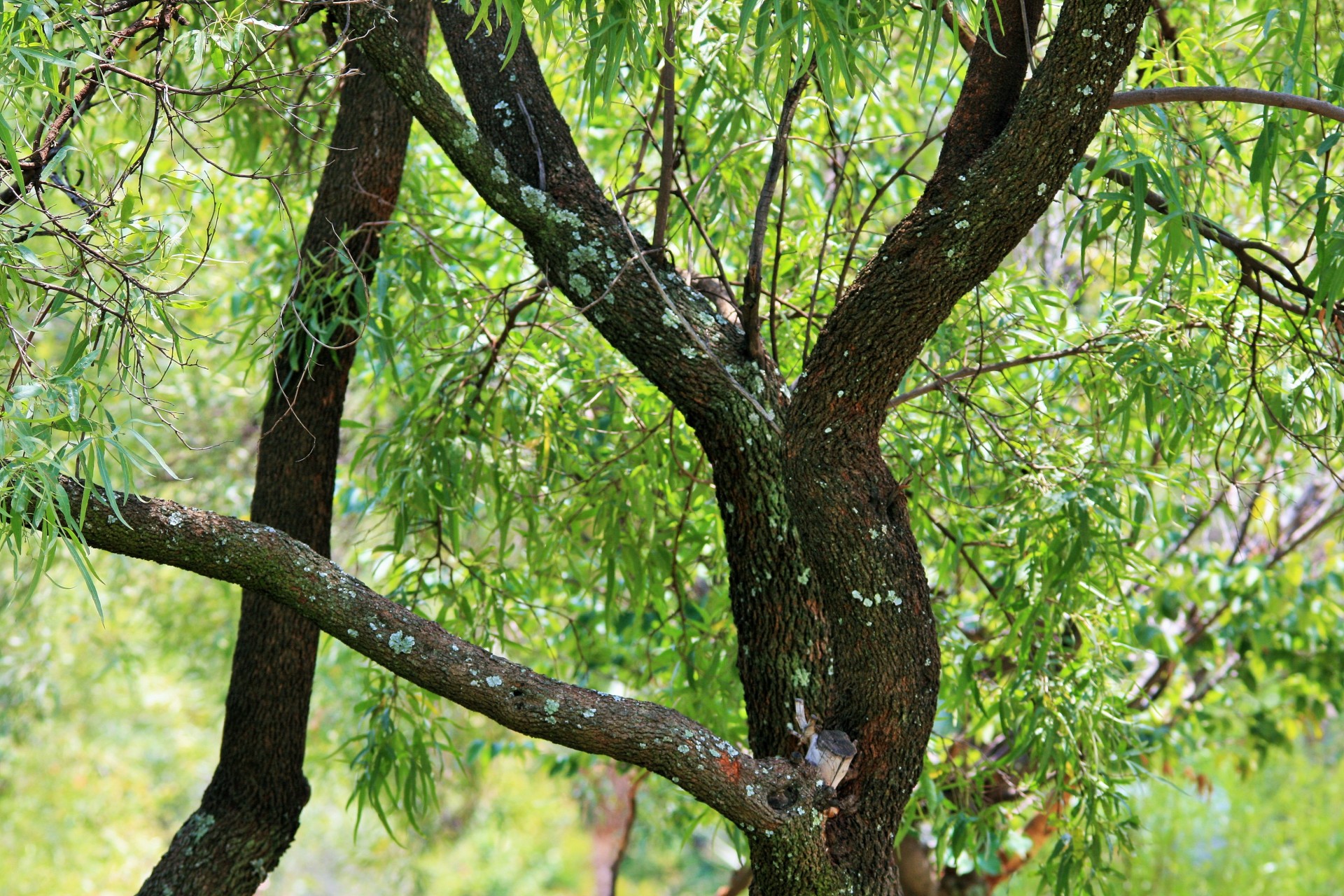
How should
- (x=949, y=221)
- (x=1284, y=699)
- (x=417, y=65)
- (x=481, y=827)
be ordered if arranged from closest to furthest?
(x=949, y=221)
(x=417, y=65)
(x=1284, y=699)
(x=481, y=827)

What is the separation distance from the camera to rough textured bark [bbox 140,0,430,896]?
1.96m

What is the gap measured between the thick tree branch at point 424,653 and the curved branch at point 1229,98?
1.02 m

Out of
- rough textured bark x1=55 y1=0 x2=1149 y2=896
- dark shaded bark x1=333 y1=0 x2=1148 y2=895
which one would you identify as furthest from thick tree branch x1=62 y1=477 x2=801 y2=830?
dark shaded bark x1=333 y1=0 x2=1148 y2=895

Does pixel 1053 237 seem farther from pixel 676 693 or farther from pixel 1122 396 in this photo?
pixel 676 693

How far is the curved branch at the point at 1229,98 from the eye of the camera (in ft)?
4.55

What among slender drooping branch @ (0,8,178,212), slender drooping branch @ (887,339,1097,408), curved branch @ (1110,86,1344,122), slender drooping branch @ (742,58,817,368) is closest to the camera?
slender drooping branch @ (0,8,178,212)

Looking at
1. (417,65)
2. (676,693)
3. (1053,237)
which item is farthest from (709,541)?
(1053,237)

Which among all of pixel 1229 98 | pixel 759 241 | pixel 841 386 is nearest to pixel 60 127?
pixel 759 241

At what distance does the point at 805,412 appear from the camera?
160 cm

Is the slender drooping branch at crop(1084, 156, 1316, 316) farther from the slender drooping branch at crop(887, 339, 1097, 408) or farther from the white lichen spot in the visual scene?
the white lichen spot

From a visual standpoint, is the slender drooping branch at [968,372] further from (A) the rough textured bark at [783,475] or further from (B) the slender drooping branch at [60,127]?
(B) the slender drooping branch at [60,127]

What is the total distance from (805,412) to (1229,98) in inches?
26.3

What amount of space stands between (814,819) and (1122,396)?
3.38ft

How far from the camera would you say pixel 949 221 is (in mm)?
1479
